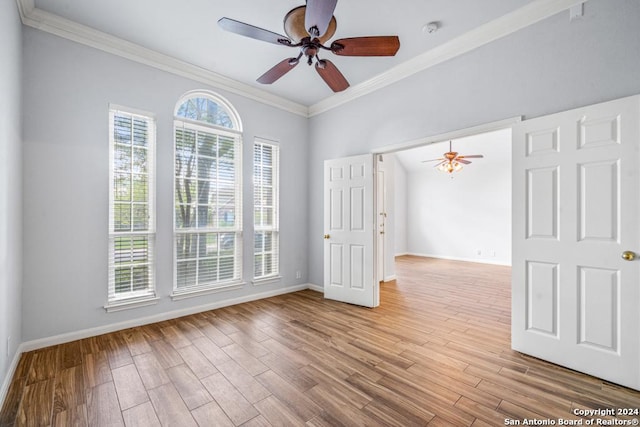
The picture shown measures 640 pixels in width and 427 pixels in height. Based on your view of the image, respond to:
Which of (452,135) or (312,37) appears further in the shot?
(452,135)

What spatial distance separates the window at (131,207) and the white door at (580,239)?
4044mm

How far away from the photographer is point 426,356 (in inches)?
99.9

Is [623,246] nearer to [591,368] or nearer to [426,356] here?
[591,368]

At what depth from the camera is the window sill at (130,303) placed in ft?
9.89

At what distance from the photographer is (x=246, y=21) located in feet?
9.02

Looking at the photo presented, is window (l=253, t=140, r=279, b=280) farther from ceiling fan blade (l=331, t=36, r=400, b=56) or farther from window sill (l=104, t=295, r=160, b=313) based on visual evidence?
ceiling fan blade (l=331, t=36, r=400, b=56)

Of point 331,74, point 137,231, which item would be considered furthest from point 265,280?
point 331,74

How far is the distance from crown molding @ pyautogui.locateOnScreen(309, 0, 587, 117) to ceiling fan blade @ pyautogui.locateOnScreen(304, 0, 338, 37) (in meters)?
1.92

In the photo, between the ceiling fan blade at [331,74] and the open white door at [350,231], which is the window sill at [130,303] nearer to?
the open white door at [350,231]

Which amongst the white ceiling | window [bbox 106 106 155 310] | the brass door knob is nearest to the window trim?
window [bbox 106 106 155 310]

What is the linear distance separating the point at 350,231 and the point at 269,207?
1.42 m

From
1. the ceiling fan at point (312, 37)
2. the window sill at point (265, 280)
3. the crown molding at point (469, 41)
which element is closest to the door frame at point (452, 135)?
the crown molding at point (469, 41)

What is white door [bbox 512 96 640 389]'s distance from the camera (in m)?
2.06

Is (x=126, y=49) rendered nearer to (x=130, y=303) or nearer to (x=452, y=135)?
(x=130, y=303)
